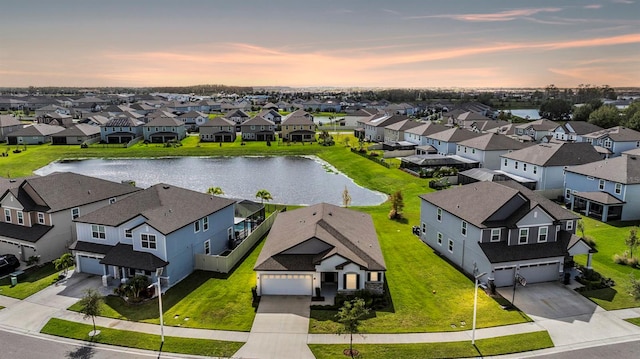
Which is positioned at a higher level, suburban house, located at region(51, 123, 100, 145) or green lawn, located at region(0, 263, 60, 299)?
suburban house, located at region(51, 123, 100, 145)

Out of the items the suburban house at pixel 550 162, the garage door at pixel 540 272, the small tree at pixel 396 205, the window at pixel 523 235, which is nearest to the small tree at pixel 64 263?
the small tree at pixel 396 205

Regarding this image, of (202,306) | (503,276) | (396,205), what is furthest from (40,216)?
(503,276)

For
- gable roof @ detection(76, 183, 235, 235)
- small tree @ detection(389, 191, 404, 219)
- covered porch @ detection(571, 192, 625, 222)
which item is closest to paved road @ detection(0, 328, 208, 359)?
gable roof @ detection(76, 183, 235, 235)

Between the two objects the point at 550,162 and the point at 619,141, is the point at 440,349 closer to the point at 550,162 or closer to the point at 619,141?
the point at 550,162

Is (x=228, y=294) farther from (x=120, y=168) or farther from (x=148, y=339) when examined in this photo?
(x=120, y=168)

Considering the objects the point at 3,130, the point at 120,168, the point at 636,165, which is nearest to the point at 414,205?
the point at 636,165

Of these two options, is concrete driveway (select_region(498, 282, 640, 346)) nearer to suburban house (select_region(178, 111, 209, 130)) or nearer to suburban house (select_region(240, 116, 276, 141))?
suburban house (select_region(240, 116, 276, 141))
